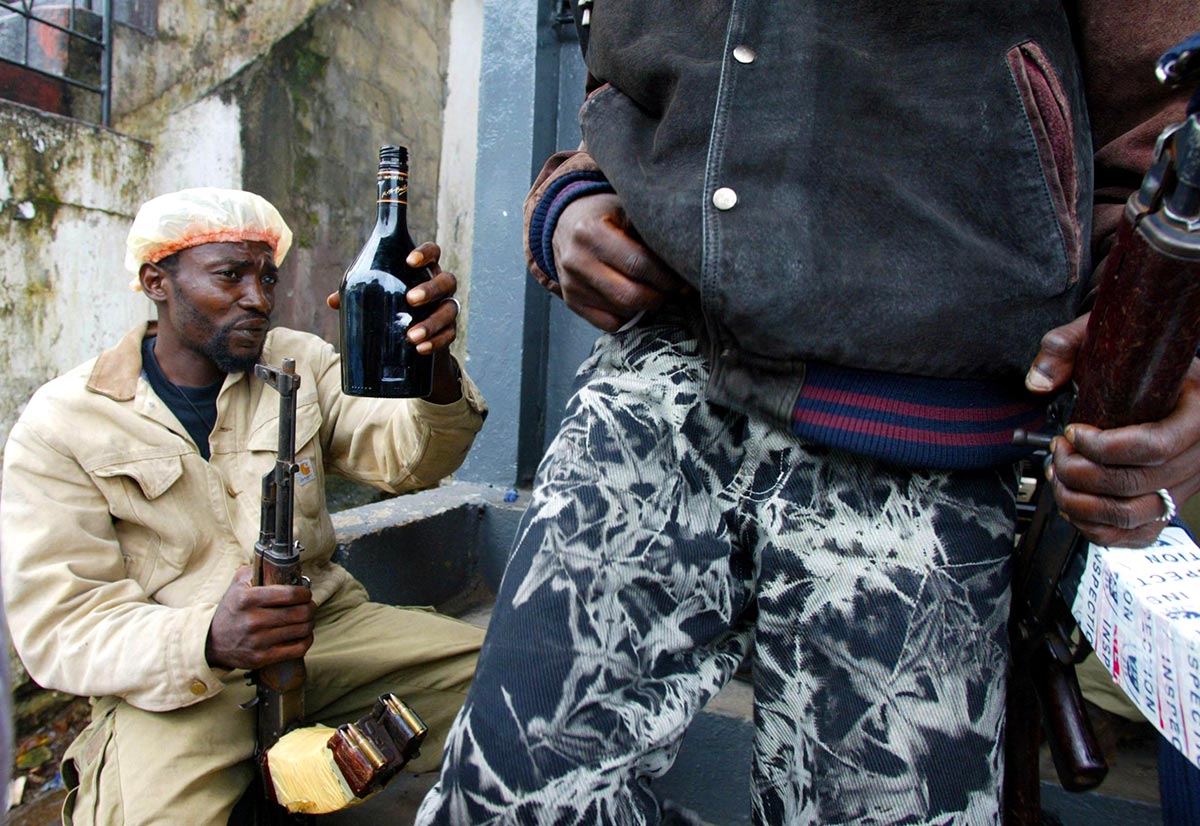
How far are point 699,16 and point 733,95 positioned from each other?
0.18 meters

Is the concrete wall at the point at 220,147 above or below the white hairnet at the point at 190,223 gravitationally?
above

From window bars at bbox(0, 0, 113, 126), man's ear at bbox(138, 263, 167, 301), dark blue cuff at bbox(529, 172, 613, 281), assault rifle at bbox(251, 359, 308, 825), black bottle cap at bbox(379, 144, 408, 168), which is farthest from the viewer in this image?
window bars at bbox(0, 0, 113, 126)

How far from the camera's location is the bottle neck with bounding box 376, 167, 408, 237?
192 cm

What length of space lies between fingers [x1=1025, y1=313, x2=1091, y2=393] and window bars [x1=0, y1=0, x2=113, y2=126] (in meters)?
5.40

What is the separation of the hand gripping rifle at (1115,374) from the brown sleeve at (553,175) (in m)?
0.75

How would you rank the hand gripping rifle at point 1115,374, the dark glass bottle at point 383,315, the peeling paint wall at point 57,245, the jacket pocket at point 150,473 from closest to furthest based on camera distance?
1. the hand gripping rifle at point 1115,374
2. the dark glass bottle at point 383,315
3. the jacket pocket at point 150,473
4. the peeling paint wall at point 57,245

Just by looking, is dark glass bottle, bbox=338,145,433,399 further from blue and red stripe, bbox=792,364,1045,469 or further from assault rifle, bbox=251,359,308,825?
blue and red stripe, bbox=792,364,1045,469

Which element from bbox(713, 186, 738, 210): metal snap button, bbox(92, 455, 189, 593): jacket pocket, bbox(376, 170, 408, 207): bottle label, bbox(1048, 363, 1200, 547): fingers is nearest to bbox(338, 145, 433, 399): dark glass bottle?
bbox(376, 170, 408, 207): bottle label

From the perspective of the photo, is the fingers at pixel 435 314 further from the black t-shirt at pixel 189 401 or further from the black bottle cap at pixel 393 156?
the black t-shirt at pixel 189 401

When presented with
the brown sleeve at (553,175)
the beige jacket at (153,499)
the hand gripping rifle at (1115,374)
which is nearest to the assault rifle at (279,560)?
the beige jacket at (153,499)

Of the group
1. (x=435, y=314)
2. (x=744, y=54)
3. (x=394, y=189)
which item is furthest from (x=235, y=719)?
(x=744, y=54)

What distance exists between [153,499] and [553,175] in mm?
1567

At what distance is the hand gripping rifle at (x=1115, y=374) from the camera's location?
2.78ft

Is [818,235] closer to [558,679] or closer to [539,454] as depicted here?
[558,679]
